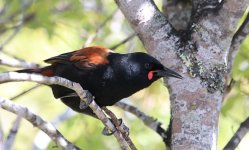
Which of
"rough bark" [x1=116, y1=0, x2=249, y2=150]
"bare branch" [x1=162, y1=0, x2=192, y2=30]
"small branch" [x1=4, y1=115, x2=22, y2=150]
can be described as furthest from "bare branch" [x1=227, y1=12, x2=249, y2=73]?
"small branch" [x1=4, y1=115, x2=22, y2=150]

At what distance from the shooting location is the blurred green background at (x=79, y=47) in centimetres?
460

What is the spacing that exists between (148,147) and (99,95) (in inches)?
63.9

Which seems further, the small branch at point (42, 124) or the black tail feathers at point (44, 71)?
the black tail feathers at point (44, 71)

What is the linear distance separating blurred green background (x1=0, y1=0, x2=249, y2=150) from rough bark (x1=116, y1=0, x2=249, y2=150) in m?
0.74

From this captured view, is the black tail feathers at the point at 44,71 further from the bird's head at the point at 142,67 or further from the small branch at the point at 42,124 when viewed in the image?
the small branch at the point at 42,124

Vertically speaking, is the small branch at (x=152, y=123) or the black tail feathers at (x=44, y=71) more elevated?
the black tail feathers at (x=44, y=71)

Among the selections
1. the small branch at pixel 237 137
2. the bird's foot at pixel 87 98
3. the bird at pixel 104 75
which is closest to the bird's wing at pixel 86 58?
the bird at pixel 104 75

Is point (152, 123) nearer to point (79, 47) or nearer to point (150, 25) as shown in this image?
point (150, 25)

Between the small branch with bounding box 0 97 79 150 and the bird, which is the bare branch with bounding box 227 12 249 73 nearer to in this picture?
the bird

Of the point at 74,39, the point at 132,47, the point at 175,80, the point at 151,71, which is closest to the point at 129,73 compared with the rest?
the point at 151,71

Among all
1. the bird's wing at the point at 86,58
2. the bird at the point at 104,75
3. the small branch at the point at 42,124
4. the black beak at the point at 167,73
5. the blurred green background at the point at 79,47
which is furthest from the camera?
the blurred green background at the point at 79,47

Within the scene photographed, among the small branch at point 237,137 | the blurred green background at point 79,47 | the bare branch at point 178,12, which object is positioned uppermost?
the bare branch at point 178,12

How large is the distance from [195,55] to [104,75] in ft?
2.27

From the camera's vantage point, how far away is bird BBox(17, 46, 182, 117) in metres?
3.70
